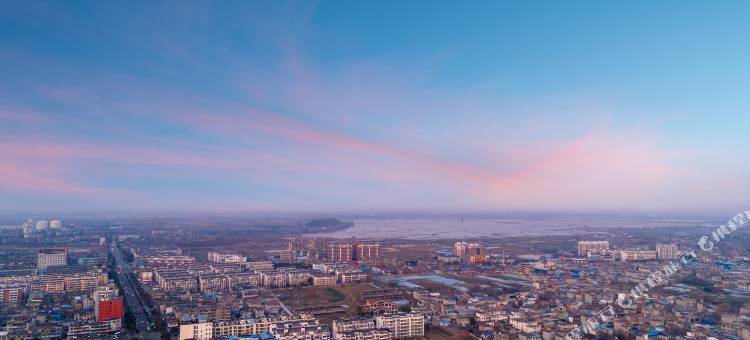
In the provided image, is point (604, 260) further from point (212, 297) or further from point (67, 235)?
point (67, 235)

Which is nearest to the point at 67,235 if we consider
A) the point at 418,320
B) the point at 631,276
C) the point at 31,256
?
the point at 31,256

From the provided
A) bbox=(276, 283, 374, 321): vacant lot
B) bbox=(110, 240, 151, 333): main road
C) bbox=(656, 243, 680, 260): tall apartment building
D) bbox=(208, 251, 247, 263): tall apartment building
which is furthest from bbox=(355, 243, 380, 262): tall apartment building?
bbox=(656, 243, 680, 260): tall apartment building

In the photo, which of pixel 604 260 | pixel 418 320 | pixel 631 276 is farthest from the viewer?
pixel 604 260

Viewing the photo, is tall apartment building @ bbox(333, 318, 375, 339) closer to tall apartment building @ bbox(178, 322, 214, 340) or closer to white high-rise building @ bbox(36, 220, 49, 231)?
tall apartment building @ bbox(178, 322, 214, 340)

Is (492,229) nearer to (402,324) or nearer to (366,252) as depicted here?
(366,252)

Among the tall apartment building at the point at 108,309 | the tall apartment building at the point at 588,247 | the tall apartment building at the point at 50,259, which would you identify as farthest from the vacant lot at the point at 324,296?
the tall apartment building at the point at 588,247

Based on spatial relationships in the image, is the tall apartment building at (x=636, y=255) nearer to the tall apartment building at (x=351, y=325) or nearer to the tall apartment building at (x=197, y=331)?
the tall apartment building at (x=351, y=325)

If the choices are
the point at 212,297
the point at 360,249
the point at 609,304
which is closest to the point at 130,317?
the point at 212,297

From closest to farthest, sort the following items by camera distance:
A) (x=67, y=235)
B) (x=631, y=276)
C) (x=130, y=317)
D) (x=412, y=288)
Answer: (x=130, y=317), (x=412, y=288), (x=631, y=276), (x=67, y=235)

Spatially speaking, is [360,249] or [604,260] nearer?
[604,260]
